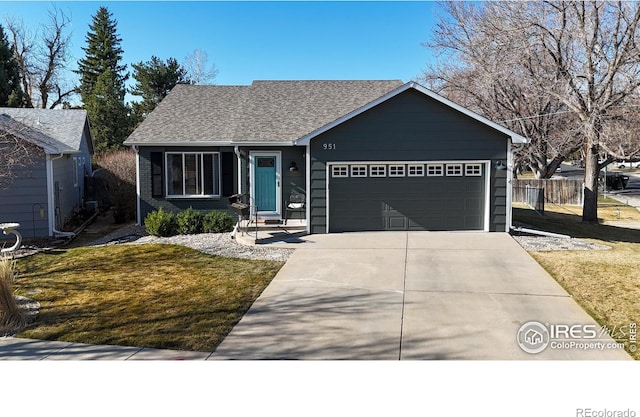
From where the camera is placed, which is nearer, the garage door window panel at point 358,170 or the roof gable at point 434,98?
the roof gable at point 434,98

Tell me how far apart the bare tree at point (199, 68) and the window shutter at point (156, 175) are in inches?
1066

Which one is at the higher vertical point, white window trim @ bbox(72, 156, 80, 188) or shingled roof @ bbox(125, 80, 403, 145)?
shingled roof @ bbox(125, 80, 403, 145)

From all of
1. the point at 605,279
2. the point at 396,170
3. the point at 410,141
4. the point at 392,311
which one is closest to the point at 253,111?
the point at 396,170

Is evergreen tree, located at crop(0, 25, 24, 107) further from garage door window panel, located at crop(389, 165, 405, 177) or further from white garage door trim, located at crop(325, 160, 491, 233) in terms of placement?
garage door window panel, located at crop(389, 165, 405, 177)

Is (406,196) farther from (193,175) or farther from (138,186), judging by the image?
(138,186)

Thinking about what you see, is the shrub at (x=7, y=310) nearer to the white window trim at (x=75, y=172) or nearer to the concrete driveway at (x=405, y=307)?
the concrete driveway at (x=405, y=307)

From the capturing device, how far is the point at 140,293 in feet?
26.8

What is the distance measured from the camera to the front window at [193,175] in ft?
49.6

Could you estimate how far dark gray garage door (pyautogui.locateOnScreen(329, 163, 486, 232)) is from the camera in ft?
43.6

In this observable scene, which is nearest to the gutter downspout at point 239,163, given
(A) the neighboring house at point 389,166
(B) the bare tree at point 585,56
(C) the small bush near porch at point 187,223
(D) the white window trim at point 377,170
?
(A) the neighboring house at point 389,166

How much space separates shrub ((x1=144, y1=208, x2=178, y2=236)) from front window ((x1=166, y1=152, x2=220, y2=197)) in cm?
132

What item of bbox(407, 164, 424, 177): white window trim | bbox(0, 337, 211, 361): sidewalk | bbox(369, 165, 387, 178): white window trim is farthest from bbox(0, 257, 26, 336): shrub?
bbox(407, 164, 424, 177): white window trim

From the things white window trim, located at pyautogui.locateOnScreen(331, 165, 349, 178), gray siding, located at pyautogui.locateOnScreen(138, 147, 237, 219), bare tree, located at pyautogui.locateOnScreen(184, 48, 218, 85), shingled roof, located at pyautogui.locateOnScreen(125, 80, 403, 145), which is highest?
bare tree, located at pyautogui.locateOnScreen(184, 48, 218, 85)

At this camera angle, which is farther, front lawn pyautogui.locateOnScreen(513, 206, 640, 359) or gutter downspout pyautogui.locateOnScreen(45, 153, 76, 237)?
gutter downspout pyautogui.locateOnScreen(45, 153, 76, 237)
